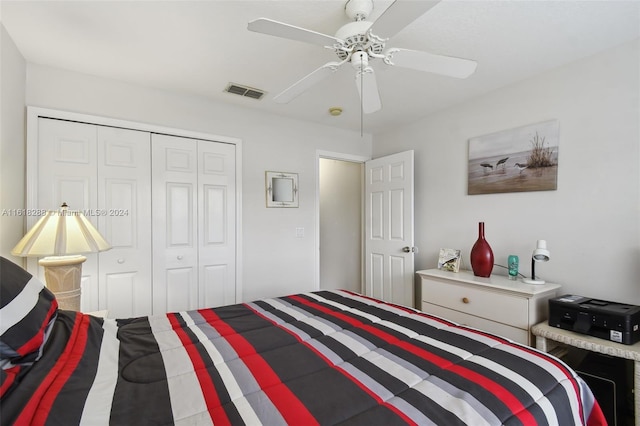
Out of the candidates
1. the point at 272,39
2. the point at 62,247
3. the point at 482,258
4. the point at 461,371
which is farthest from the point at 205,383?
the point at 482,258

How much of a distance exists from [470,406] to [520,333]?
163 cm

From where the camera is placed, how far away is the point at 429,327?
1467mm

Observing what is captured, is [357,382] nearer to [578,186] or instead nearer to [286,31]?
[286,31]

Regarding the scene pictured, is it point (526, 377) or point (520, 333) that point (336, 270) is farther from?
point (526, 377)

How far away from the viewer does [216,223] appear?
292cm

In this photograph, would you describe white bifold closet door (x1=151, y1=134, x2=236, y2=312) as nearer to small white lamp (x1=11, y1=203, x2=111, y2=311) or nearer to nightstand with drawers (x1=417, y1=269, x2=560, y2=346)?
small white lamp (x1=11, y1=203, x2=111, y2=311)

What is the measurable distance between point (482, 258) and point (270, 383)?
7.08 ft

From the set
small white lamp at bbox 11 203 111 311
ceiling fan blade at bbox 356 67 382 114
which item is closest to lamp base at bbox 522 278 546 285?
ceiling fan blade at bbox 356 67 382 114

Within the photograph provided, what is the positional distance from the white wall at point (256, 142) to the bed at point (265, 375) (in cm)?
175

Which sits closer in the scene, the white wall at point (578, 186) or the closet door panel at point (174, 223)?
the white wall at point (578, 186)

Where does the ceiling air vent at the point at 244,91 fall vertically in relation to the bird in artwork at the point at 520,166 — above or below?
above

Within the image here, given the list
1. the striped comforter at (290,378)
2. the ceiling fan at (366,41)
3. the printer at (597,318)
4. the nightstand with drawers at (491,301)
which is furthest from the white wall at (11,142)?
the printer at (597,318)

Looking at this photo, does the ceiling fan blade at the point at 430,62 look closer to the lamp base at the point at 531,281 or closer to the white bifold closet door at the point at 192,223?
the lamp base at the point at 531,281

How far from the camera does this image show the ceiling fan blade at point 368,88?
1645mm
